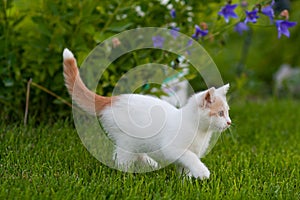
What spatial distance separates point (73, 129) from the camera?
2.70 metres

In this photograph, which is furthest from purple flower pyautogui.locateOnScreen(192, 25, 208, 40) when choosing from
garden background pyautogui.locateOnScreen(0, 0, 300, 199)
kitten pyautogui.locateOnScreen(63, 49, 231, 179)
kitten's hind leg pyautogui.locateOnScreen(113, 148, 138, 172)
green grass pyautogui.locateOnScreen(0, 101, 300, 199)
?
kitten's hind leg pyautogui.locateOnScreen(113, 148, 138, 172)

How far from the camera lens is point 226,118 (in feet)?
6.37

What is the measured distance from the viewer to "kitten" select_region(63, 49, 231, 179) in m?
1.94

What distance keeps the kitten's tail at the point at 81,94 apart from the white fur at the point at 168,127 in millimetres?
81

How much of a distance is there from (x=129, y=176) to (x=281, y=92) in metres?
3.64

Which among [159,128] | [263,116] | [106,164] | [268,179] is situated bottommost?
[263,116]

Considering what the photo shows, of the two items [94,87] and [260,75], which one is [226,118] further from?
[260,75]

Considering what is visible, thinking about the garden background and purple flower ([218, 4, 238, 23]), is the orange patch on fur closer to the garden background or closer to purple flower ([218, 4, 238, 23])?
the garden background

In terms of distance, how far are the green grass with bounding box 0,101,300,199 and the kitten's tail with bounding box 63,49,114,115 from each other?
24 centimetres

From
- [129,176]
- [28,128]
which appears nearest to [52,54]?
[28,128]

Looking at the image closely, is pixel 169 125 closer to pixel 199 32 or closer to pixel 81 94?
pixel 81 94

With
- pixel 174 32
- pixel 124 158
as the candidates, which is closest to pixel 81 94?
pixel 124 158

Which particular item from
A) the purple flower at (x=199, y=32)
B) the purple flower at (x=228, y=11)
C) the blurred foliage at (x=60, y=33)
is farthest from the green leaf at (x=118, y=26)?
the purple flower at (x=228, y=11)

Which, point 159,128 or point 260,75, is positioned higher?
point 159,128
